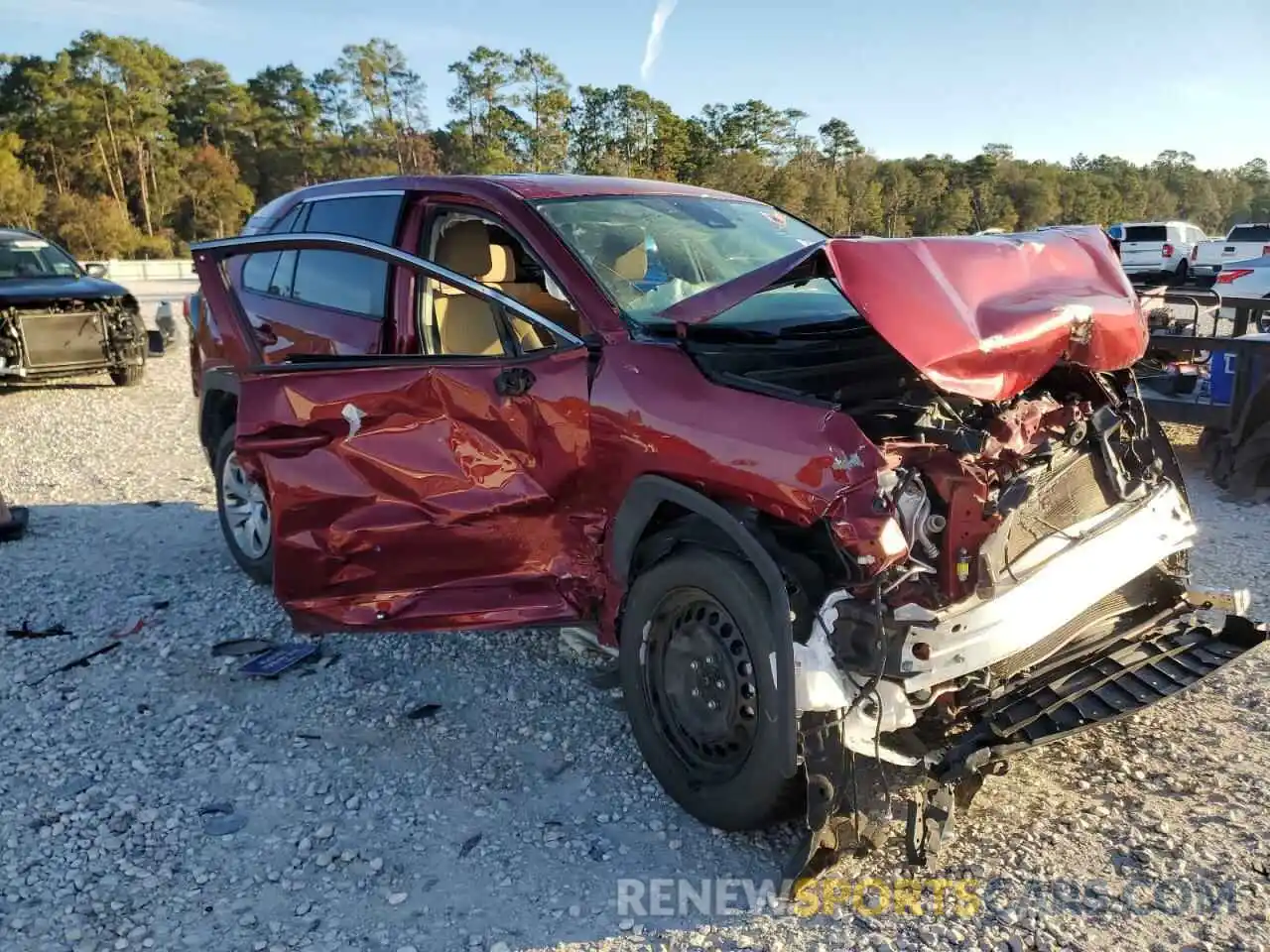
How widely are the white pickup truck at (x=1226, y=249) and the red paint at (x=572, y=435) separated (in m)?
28.0

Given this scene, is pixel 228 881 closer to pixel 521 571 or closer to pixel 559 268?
pixel 521 571

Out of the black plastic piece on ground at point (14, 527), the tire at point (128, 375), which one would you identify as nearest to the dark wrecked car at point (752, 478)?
the black plastic piece on ground at point (14, 527)

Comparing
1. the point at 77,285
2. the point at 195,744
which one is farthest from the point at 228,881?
the point at 77,285

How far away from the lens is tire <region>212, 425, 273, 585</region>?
17.0ft

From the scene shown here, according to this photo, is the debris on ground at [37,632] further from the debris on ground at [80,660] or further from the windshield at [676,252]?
the windshield at [676,252]

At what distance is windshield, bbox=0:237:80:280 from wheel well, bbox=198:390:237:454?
25.3 ft

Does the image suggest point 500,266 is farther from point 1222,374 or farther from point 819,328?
point 1222,374

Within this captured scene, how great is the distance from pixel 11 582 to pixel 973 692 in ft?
17.0

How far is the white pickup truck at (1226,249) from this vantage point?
26.6m

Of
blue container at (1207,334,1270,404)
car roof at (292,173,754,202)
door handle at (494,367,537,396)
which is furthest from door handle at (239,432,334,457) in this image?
blue container at (1207,334,1270,404)

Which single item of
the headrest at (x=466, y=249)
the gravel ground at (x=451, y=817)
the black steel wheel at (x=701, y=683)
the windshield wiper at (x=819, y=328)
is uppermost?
the headrest at (x=466, y=249)

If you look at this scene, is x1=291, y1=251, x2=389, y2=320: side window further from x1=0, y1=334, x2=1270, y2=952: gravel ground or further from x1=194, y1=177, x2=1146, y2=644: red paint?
x1=0, y1=334, x2=1270, y2=952: gravel ground

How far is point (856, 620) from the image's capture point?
2.63 meters

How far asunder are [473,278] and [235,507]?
7.95ft
